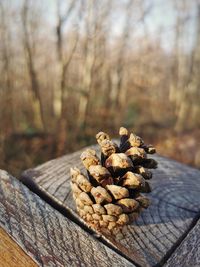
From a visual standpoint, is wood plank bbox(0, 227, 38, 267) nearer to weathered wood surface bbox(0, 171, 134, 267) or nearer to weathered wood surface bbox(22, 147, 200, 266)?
weathered wood surface bbox(0, 171, 134, 267)

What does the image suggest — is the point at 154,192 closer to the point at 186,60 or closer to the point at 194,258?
the point at 194,258

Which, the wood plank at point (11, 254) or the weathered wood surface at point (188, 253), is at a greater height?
the wood plank at point (11, 254)

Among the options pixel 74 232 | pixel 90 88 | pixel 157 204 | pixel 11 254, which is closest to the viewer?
pixel 11 254

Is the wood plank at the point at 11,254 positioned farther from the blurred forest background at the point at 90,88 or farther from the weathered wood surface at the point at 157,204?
the blurred forest background at the point at 90,88

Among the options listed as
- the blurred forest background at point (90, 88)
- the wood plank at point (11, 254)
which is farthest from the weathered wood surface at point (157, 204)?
the blurred forest background at point (90, 88)

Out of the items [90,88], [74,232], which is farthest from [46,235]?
[90,88]

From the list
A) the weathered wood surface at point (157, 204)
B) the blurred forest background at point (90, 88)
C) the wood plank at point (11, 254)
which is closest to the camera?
the wood plank at point (11, 254)

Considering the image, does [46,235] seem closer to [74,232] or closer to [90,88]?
[74,232]
